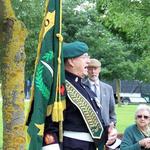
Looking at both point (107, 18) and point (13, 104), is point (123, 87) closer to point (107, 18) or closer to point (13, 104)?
point (107, 18)

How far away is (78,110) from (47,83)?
1.04ft

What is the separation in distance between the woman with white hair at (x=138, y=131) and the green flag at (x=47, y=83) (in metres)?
2.02

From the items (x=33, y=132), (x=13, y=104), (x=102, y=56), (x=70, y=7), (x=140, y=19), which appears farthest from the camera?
(x=102, y=56)

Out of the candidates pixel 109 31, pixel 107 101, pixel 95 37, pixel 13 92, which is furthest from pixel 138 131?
pixel 95 37

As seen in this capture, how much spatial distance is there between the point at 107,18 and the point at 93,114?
7.77 meters

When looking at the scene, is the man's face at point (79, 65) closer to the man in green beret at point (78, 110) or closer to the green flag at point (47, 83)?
the man in green beret at point (78, 110)

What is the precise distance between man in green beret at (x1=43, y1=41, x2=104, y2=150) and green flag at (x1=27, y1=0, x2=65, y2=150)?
0.35ft

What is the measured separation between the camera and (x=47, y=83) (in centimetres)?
400

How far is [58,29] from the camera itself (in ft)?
13.7

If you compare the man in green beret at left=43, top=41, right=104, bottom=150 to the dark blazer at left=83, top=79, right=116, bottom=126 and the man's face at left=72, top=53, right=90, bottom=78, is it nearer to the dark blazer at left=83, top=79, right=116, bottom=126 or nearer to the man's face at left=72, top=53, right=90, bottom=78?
the man's face at left=72, top=53, right=90, bottom=78

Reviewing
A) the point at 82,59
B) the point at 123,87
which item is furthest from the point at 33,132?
the point at 123,87

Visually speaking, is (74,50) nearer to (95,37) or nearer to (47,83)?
(47,83)

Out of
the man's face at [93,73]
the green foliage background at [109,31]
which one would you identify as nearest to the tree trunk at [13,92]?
the man's face at [93,73]

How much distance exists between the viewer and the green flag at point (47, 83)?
3.92 m
